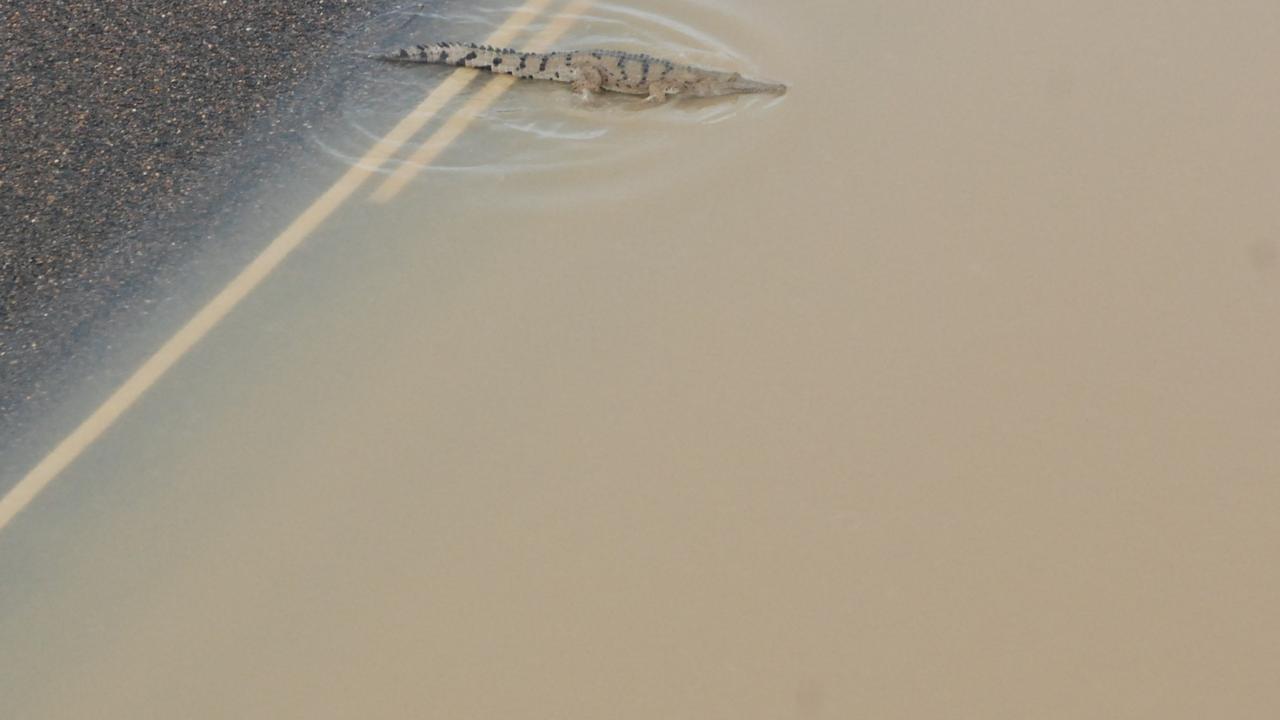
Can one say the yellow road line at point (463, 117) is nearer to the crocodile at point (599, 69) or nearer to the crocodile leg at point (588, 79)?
the crocodile at point (599, 69)

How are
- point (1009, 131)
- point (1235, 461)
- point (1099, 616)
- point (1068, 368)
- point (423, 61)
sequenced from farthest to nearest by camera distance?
point (423, 61), point (1009, 131), point (1068, 368), point (1235, 461), point (1099, 616)

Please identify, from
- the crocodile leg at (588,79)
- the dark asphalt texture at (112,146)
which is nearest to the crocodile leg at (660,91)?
the crocodile leg at (588,79)

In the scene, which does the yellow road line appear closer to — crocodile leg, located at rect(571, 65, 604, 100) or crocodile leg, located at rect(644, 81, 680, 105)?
crocodile leg, located at rect(571, 65, 604, 100)

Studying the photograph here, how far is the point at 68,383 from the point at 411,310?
4.43ft

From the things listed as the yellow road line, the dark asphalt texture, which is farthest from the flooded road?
the dark asphalt texture

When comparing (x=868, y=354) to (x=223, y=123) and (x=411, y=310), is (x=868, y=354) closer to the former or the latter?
(x=411, y=310)

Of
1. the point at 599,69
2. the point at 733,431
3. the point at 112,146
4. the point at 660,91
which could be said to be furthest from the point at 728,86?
the point at 112,146

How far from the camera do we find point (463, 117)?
6.58 metres

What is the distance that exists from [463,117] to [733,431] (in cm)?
251

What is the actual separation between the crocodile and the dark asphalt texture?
63 cm

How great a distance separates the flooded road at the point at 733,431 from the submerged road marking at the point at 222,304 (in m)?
0.06

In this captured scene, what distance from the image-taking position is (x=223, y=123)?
6.44 meters

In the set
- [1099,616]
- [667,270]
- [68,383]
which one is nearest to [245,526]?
[68,383]

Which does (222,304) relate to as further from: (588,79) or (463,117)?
(588,79)
